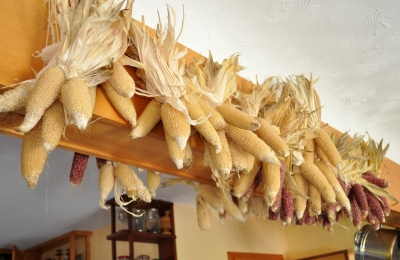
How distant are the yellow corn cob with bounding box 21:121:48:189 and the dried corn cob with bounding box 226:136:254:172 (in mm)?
411

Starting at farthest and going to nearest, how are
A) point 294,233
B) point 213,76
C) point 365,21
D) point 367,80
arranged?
point 294,233, point 367,80, point 365,21, point 213,76

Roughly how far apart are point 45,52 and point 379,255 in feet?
6.65

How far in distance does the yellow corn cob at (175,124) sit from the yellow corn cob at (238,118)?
114 millimetres

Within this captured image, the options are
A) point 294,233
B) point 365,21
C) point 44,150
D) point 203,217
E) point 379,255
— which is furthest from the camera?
point 294,233

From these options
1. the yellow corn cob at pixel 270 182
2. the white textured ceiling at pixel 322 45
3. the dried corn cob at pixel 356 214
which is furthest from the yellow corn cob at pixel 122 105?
the dried corn cob at pixel 356 214

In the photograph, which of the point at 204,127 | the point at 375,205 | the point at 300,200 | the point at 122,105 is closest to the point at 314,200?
the point at 300,200

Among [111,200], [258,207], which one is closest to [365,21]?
[258,207]

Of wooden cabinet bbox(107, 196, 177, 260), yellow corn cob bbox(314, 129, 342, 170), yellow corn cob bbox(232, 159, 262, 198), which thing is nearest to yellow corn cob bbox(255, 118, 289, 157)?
yellow corn cob bbox(232, 159, 262, 198)

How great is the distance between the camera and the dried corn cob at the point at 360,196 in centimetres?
140

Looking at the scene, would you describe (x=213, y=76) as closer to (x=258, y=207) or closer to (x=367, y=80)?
(x=258, y=207)

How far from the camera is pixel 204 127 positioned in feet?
2.64

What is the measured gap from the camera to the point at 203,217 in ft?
3.94

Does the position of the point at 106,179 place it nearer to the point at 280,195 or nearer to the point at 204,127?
the point at 204,127

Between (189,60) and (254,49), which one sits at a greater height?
(254,49)
